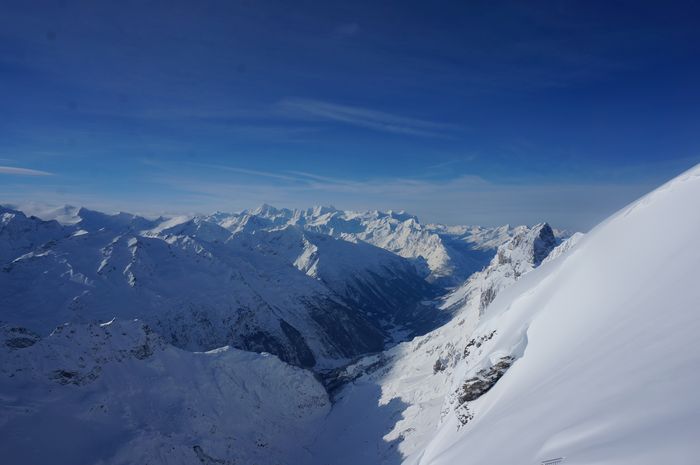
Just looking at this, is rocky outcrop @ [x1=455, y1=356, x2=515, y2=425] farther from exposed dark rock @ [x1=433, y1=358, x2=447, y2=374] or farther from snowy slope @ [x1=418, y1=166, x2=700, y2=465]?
exposed dark rock @ [x1=433, y1=358, x2=447, y2=374]

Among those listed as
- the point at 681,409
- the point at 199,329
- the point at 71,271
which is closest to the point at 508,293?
the point at 681,409

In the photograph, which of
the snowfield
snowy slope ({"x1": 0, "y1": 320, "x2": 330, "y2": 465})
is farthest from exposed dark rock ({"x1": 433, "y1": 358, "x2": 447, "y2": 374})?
snowy slope ({"x1": 0, "y1": 320, "x2": 330, "y2": 465})

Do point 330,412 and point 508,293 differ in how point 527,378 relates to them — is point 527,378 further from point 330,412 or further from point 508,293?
point 330,412

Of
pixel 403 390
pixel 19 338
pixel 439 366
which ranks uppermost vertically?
pixel 19 338

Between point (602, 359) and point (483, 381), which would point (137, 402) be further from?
point (602, 359)

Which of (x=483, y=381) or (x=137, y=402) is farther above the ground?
(x=483, y=381)

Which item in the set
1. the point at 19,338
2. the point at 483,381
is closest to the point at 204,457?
the point at 19,338
